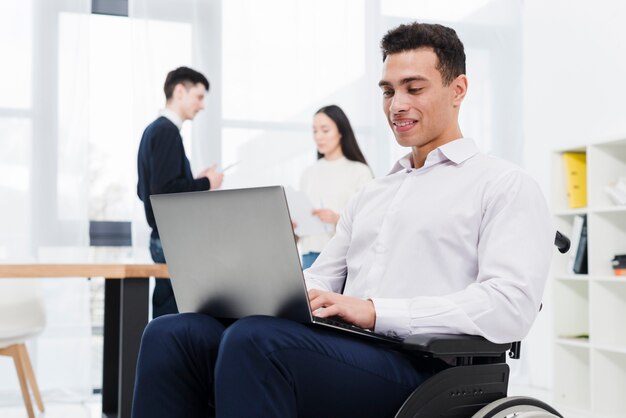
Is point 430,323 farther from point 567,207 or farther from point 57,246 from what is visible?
point 57,246

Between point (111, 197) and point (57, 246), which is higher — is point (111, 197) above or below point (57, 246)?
above

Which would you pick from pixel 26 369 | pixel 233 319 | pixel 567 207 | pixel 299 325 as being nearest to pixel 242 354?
pixel 299 325

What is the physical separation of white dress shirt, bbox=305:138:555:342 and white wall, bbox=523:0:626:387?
6.97ft

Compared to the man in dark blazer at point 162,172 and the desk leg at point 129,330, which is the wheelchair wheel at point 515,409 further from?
the man in dark blazer at point 162,172

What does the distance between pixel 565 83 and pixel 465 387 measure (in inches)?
126

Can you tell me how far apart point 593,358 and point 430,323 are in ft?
7.72

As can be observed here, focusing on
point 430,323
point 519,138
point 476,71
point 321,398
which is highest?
point 476,71

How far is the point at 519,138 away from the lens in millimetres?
4625

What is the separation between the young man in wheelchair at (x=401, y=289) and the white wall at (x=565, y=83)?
2140 millimetres

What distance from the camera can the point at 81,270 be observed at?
6.99 ft

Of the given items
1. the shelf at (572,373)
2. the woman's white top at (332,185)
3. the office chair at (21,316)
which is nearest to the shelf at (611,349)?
the shelf at (572,373)

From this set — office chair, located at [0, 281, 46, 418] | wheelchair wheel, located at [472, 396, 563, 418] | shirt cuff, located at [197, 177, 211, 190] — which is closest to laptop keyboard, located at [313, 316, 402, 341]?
wheelchair wheel, located at [472, 396, 563, 418]

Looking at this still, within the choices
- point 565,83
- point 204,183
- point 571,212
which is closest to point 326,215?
point 204,183

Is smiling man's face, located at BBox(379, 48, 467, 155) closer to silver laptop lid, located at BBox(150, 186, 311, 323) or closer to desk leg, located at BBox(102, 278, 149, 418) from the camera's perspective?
silver laptop lid, located at BBox(150, 186, 311, 323)
